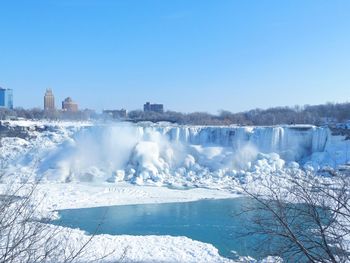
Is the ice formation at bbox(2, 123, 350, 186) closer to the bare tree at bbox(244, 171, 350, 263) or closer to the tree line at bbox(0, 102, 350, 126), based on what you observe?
the tree line at bbox(0, 102, 350, 126)

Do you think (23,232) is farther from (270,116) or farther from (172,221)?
(270,116)

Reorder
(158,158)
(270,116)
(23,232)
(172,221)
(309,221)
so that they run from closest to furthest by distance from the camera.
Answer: (309,221) < (23,232) < (172,221) < (158,158) < (270,116)

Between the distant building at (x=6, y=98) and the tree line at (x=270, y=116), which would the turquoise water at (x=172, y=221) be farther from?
the distant building at (x=6, y=98)

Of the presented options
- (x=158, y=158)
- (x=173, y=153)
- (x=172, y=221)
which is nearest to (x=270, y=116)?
(x=173, y=153)

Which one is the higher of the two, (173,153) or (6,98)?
(6,98)

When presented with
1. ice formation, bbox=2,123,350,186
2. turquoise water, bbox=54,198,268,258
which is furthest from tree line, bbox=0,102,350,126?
turquoise water, bbox=54,198,268,258

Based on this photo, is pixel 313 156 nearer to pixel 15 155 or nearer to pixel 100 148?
pixel 100 148
